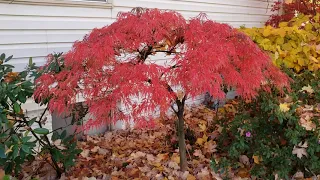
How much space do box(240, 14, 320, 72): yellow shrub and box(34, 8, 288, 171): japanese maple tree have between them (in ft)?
6.55

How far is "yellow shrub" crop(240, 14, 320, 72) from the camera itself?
4.66 m

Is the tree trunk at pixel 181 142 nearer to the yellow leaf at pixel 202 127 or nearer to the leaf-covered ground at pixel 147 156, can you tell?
the leaf-covered ground at pixel 147 156

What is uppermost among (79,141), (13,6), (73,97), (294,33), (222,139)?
(13,6)

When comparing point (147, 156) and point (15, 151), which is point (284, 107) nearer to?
point (147, 156)

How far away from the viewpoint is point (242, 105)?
144 inches

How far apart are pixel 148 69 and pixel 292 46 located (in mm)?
3293

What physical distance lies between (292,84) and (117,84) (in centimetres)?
226

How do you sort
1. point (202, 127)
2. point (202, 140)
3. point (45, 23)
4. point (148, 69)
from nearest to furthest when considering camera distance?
1. point (148, 69)
2. point (45, 23)
3. point (202, 140)
4. point (202, 127)

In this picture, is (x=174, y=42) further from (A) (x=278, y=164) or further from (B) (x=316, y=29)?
(B) (x=316, y=29)

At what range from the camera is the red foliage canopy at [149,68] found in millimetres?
2199

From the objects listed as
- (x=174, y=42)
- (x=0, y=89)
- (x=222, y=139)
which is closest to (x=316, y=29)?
(x=222, y=139)

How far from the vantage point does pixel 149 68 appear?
2238mm

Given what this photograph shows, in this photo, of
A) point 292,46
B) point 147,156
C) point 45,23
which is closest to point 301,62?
point 292,46

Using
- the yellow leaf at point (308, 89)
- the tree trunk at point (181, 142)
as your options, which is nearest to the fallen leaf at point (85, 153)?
the tree trunk at point (181, 142)
